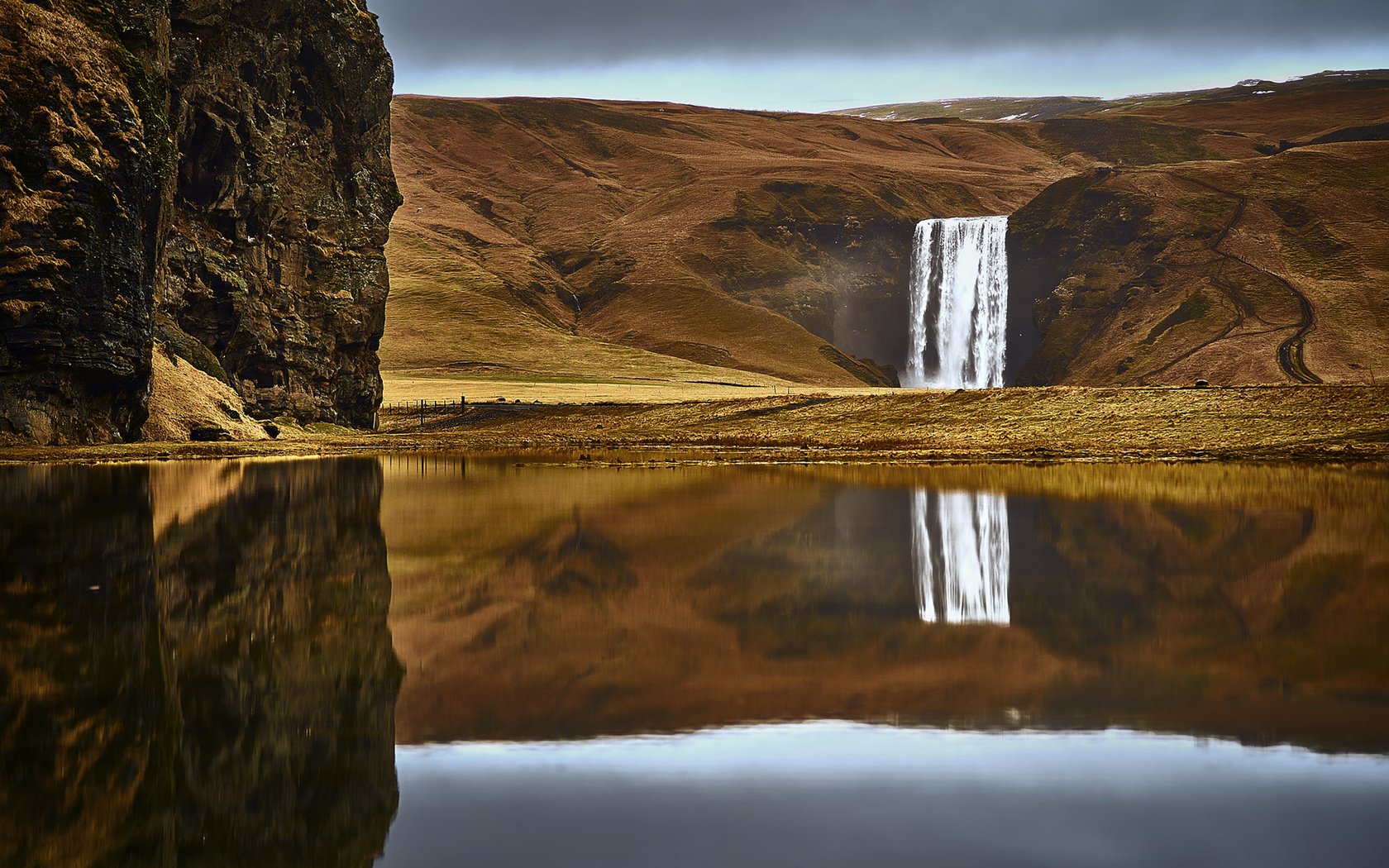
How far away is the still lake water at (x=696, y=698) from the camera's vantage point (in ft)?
24.6

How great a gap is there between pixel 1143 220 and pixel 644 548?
12049 cm

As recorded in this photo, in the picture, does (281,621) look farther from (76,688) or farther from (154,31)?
(154,31)

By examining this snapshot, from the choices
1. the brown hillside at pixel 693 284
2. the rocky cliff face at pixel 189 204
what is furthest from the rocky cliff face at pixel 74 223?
the brown hillside at pixel 693 284

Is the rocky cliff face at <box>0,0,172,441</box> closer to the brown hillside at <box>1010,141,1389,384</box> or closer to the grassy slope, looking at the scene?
the grassy slope

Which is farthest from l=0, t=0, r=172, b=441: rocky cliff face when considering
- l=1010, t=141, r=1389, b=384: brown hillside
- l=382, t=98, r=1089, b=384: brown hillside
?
l=1010, t=141, r=1389, b=384: brown hillside

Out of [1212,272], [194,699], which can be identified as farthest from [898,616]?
[1212,272]

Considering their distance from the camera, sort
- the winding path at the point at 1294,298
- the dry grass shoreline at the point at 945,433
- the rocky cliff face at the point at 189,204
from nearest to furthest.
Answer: the dry grass shoreline at the point at 945,433
the rocky cliff face at the point at 189,204
the winding path at the point at 1294,298

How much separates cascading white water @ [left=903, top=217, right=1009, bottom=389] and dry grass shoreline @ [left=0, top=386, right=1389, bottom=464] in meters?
61.3

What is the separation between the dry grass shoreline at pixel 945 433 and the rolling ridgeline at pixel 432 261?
20.7ft

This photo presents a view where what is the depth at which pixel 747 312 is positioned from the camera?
163750mm

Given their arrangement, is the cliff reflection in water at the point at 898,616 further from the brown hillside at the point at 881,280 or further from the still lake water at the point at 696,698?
the brown hillside at the point at 881,280

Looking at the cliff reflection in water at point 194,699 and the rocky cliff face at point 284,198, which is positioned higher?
the rocky cliff face at point 284,198

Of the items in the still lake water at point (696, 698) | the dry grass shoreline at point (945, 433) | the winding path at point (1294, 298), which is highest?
the winding path at point (1294, 298)

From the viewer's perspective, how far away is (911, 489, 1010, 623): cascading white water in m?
15.1
